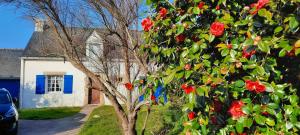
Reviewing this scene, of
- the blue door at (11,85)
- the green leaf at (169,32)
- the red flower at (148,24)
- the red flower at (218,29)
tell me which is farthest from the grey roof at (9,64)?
the red flower at (218,29)

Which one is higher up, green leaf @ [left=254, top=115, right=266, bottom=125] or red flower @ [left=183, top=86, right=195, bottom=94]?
red flower @ [left=183, top=86, right=195, bottom=94]

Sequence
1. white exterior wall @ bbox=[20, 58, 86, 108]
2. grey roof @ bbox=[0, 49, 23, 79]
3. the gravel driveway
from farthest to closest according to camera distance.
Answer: grey roof @ bbox=[0, 49, 23, 79]
white exterior wall @ bbox=[20, 58, 86, 108]
the gravel driveway

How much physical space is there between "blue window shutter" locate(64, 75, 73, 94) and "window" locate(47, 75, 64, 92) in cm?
42

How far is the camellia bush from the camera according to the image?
270 centimetres

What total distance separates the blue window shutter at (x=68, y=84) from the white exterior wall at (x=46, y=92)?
22cm

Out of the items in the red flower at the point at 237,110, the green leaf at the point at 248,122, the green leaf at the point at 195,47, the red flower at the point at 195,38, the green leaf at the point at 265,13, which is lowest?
the green leaf at the point at 248,122

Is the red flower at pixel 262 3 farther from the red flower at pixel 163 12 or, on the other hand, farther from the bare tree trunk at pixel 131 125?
the bare tree trunk at pixel 131 125

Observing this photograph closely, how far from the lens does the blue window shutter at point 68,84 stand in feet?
78.4

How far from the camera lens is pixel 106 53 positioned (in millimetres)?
7301

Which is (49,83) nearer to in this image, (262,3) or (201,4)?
(201,4)

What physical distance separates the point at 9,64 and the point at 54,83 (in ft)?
28.0

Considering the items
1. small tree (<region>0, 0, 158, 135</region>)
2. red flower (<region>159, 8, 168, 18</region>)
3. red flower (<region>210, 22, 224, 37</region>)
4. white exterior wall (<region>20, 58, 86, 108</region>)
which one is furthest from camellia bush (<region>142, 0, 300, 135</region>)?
white exterior wall (<region>20, 58, 86, 108</region>)

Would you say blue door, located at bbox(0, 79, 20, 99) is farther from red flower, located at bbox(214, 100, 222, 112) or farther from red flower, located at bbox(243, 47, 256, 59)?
red flower, located at bbox(243, 47, 256, 59)

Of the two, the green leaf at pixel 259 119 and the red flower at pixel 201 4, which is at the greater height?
the red flower at pixel 201 4
